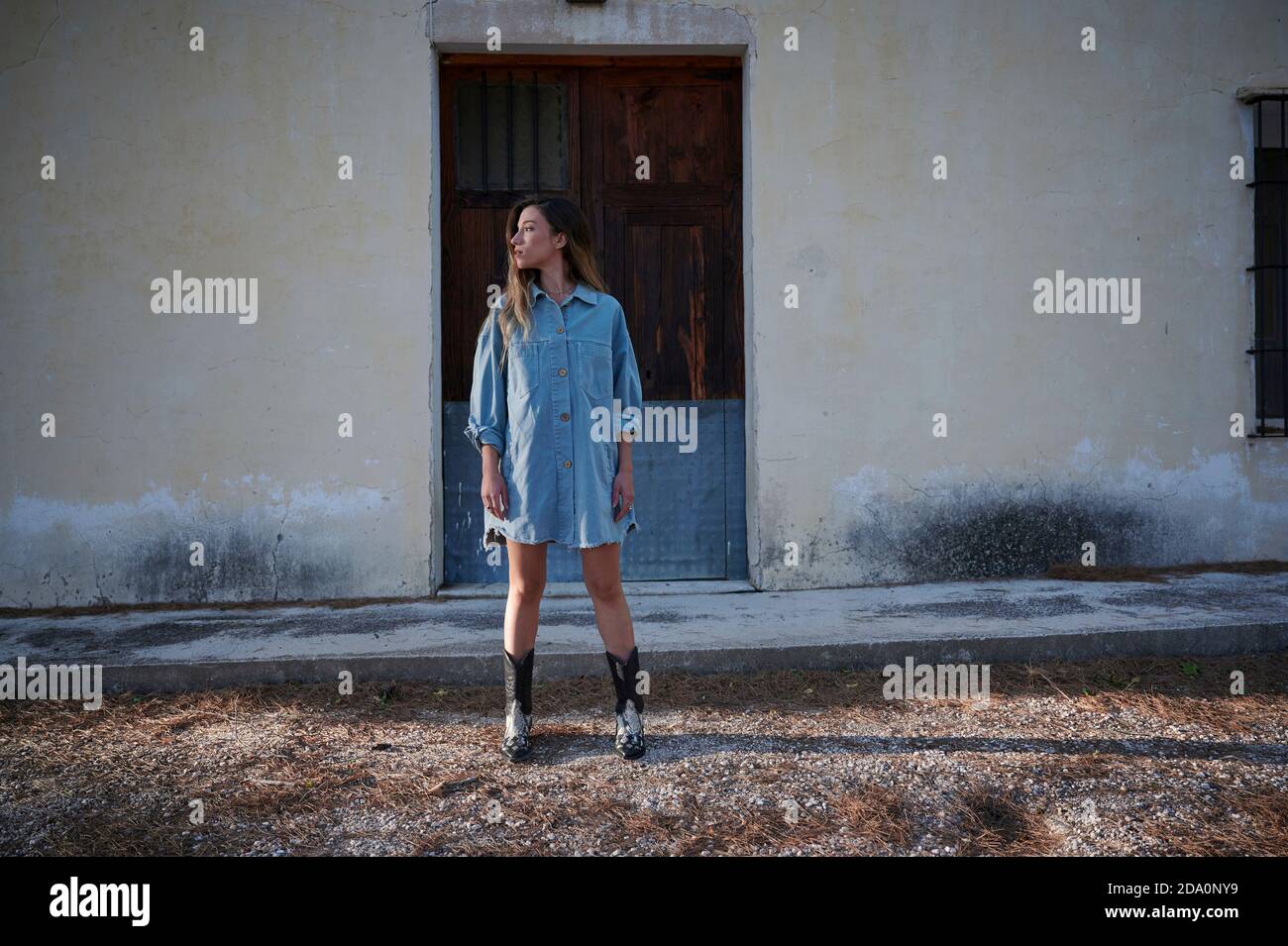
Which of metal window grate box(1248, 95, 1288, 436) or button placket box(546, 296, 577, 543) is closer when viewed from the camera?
button placket box(546, 296, 577, 543)

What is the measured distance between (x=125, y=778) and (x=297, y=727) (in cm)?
61

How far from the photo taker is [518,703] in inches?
123

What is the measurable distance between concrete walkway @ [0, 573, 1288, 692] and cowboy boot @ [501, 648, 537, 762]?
733 mm

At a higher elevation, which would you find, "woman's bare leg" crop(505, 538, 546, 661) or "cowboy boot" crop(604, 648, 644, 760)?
"woman's bare leg" crop(505, 538, 546, 661)

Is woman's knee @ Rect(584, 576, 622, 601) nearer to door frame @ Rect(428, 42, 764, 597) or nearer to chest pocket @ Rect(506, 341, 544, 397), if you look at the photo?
chest pocket @ Rect(506, 341, 544, 397)

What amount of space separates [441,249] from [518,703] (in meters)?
3.32

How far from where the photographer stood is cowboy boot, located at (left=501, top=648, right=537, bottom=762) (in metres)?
3.08

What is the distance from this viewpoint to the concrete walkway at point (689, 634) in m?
3.89

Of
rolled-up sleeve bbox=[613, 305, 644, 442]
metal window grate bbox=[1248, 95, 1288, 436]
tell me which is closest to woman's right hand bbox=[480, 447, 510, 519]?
rolled-up sleeve bbox=[613, 305, 644, 442]

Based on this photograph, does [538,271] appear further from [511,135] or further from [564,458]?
[511,135]

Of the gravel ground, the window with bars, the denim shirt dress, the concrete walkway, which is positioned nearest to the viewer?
the gravel ground

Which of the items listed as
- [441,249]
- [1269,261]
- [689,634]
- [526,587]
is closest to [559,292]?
[526,587]

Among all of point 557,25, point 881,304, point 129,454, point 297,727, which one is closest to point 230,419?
point 129,454

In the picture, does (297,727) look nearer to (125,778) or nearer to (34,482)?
(125,778)
